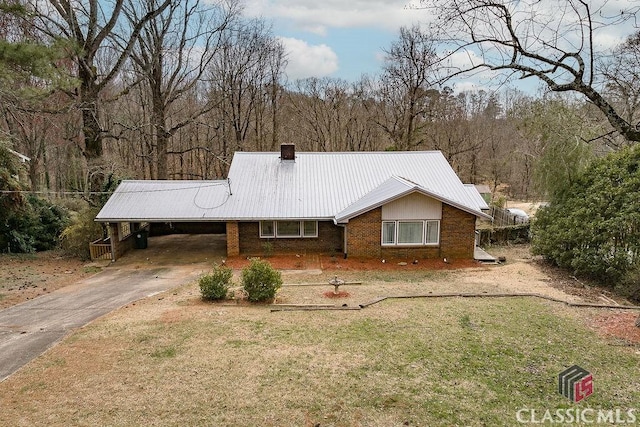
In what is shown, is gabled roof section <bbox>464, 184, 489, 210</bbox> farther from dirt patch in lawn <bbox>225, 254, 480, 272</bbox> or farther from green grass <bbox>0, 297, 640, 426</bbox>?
green grass <bbox>0, 297, 640, 426</bbox>

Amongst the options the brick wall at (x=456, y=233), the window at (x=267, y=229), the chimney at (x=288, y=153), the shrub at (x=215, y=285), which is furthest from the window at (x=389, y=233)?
the shrub at (x=215, y=285)

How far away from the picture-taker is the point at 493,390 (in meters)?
6.82

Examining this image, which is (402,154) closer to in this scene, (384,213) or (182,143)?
(384,213)

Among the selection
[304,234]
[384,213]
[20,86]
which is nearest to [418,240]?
[384,213]

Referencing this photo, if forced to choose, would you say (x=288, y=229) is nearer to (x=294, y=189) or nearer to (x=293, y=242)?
(x=293, y=242)

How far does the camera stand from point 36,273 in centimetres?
1714

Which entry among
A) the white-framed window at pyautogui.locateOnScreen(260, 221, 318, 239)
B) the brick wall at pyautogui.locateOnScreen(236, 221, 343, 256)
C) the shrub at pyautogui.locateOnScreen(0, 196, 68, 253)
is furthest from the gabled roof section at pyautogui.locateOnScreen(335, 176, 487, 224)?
the shrub at pyautogui.locateOnScreen(0, 196, 68, 253)

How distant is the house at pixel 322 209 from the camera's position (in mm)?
18609

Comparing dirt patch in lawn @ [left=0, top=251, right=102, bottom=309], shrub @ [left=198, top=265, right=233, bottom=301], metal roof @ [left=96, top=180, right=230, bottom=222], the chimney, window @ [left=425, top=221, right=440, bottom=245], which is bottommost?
dirt patch in lawn @ [left=0, top=251, right=102, bottom=309]

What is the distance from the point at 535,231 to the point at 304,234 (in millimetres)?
11377

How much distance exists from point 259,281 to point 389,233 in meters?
8.49

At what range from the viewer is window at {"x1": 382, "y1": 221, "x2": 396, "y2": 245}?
61.6 ft

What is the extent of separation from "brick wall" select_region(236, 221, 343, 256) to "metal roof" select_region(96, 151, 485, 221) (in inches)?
41.5

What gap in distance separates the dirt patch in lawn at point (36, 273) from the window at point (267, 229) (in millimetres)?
7342
